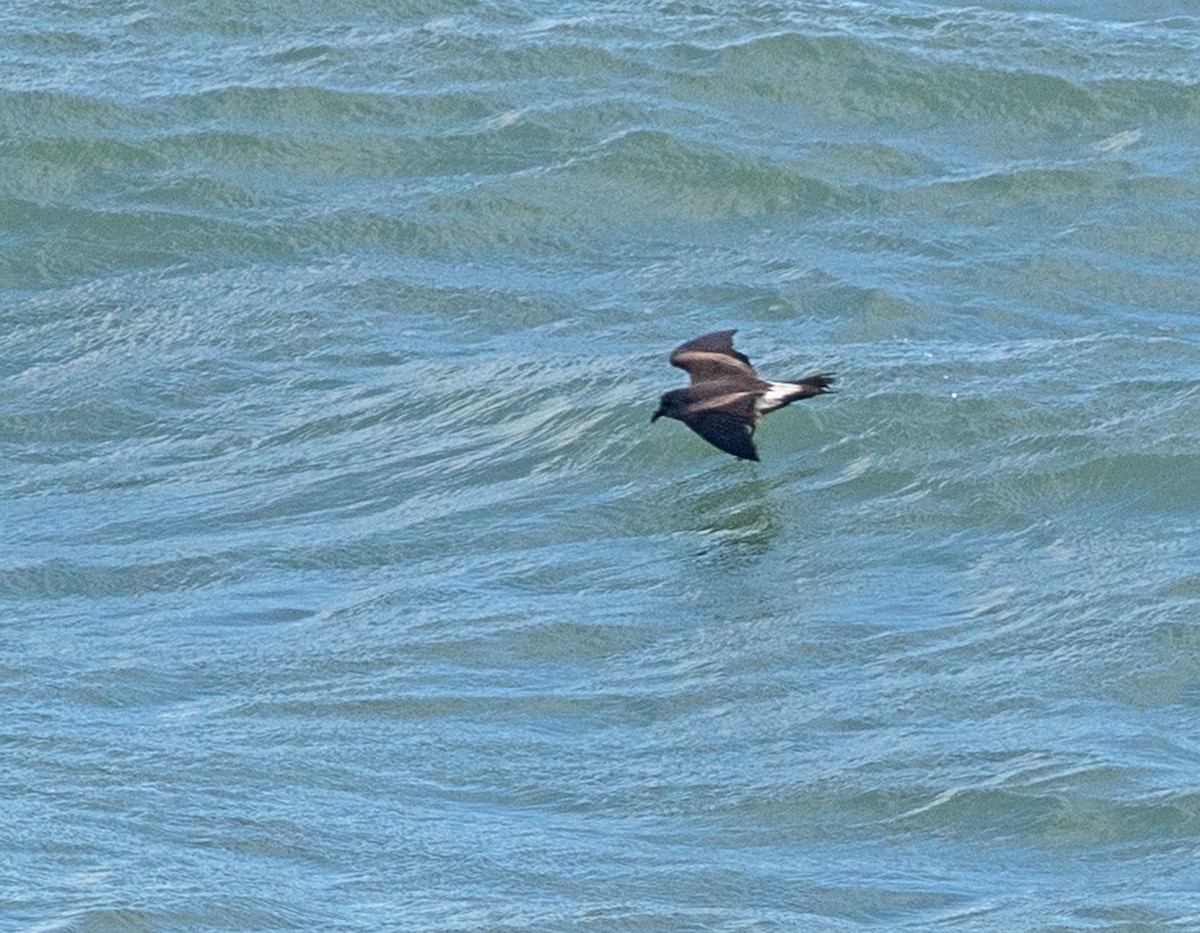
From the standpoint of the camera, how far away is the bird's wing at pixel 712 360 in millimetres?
10438

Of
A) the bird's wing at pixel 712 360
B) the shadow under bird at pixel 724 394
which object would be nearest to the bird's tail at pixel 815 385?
the shadow under bird at pixel 724 394

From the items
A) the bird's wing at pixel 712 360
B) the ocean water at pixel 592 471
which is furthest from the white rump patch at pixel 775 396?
the ocean water at pixel 592 471

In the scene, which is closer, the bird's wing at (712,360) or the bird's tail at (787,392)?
the bird's tail at (787,392)

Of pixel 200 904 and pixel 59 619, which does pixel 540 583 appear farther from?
pixel 200 904

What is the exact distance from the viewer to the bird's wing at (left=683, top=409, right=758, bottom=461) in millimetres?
9812

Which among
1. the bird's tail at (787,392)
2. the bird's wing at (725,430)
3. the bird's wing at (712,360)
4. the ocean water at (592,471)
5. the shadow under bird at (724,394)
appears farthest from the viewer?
the bird's wing at (712,360)

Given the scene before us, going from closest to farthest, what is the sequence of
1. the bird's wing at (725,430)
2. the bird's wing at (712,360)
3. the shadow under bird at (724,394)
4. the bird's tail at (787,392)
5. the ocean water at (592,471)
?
the ocean water at (592,471), the bird's wing at (725,430), the shadow under bird at (724,394), the bird's tail at (787,392), the bird's wing at (712,360)

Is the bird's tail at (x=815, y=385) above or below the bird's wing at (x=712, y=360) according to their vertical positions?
below

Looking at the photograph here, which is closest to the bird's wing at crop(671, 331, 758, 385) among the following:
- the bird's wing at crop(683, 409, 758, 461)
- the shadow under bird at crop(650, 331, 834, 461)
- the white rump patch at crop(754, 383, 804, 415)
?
the shadow under bird at crop(650, 331, 834, 461)

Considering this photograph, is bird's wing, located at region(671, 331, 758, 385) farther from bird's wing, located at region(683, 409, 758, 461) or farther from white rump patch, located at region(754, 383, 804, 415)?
bird's wing, located at region(683, 409, 758, 461)

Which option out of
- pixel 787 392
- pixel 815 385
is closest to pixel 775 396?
pixel 787 392

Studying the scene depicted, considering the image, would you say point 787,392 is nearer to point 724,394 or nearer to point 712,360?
point 724,394

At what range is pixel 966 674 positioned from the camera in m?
8.64

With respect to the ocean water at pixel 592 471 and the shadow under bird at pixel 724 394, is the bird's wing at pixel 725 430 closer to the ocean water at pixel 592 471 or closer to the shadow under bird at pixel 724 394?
the shadow under bird at pixel 724 394
